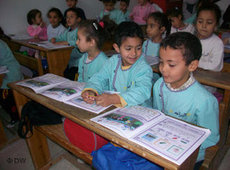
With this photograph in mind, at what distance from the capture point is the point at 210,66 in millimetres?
1885

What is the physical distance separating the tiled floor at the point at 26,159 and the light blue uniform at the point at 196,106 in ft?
2.74

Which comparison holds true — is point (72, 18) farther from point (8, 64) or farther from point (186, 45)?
point (186, 45)

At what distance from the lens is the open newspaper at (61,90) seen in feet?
3.36

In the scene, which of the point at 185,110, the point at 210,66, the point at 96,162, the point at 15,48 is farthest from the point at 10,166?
the point at 15,48

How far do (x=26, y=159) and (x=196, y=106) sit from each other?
1.59 metres

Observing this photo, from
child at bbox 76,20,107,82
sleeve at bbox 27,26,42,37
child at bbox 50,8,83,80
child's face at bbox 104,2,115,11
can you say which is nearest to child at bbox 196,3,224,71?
child at bbox 76,20,107,82

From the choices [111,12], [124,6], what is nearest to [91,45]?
[111,12]

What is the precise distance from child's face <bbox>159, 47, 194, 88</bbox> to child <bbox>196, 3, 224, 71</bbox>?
37.9 inches

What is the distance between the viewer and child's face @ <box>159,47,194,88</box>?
3.50 feet

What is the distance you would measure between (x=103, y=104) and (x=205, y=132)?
1.61 ft

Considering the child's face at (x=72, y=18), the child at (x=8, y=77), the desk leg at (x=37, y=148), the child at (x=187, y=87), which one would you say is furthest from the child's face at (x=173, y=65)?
the child's face at (x=72, y=18)

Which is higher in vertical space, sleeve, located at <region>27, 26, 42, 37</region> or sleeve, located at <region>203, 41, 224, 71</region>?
sleeve, located at <region>27, 26, 42, 37</region>

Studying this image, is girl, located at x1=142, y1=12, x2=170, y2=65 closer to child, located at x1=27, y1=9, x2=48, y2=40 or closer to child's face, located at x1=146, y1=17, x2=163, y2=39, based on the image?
child's face, located at x1=146, y1=17, x2=163, y2=39

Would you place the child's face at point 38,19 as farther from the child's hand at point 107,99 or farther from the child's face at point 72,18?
the child's hand at point 107,99
